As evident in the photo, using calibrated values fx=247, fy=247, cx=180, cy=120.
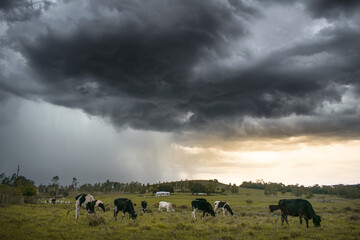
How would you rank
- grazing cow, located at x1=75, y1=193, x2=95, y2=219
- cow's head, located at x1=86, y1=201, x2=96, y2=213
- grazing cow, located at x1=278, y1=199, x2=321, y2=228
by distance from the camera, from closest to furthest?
grazing cow, located at x1=278, y1=199, x2=321, y2=228 → cow's head, located at x1=86, y1=201, x2=96, y2=213 → grazing cow, located at x1=75, y1=193, x2=95, y2=219

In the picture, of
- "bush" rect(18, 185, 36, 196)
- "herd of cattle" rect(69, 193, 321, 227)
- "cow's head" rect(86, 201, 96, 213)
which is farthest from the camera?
"bush" rect(18, 185, 36, 196)

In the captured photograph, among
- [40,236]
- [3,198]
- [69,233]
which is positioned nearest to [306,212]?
[69,233]

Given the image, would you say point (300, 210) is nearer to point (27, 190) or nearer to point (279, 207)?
point (279, 207)

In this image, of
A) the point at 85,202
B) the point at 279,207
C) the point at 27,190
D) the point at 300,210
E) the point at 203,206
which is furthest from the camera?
the point at 27,190

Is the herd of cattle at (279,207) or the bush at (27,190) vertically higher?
the herd of cattle at (279,207)

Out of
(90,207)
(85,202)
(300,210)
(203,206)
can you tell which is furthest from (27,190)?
(300,210)

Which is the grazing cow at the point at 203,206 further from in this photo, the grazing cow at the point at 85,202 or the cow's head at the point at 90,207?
the grazing cow at the point at 85,202

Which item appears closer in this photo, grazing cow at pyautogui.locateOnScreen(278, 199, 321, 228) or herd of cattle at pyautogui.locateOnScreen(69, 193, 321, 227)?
grazing cow at pyautogui.locateOnScreen(278, 199, 321, 228)

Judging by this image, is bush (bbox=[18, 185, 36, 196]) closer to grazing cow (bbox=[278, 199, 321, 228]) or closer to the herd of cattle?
the herd of cattle

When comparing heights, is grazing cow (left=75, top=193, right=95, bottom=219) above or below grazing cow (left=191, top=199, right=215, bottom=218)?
above

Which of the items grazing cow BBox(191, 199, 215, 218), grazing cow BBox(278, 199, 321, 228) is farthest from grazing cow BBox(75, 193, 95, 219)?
grazing cow BBox(278, 199, 321, 228)

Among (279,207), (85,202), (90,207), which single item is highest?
(85,202)

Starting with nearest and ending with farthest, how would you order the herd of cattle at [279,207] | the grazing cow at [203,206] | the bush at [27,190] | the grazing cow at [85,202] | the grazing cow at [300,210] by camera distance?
1. the grazing cow at [300,210]
2. the herd of cattle at [279,207]
3. the grazing cow at [85,202]
4. the grazing cow at [203,206]
5. the bush at [27,190]

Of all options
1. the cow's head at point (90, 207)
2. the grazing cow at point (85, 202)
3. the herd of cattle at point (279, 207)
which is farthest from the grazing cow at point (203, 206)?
the grazing cow at point (85, 202)
